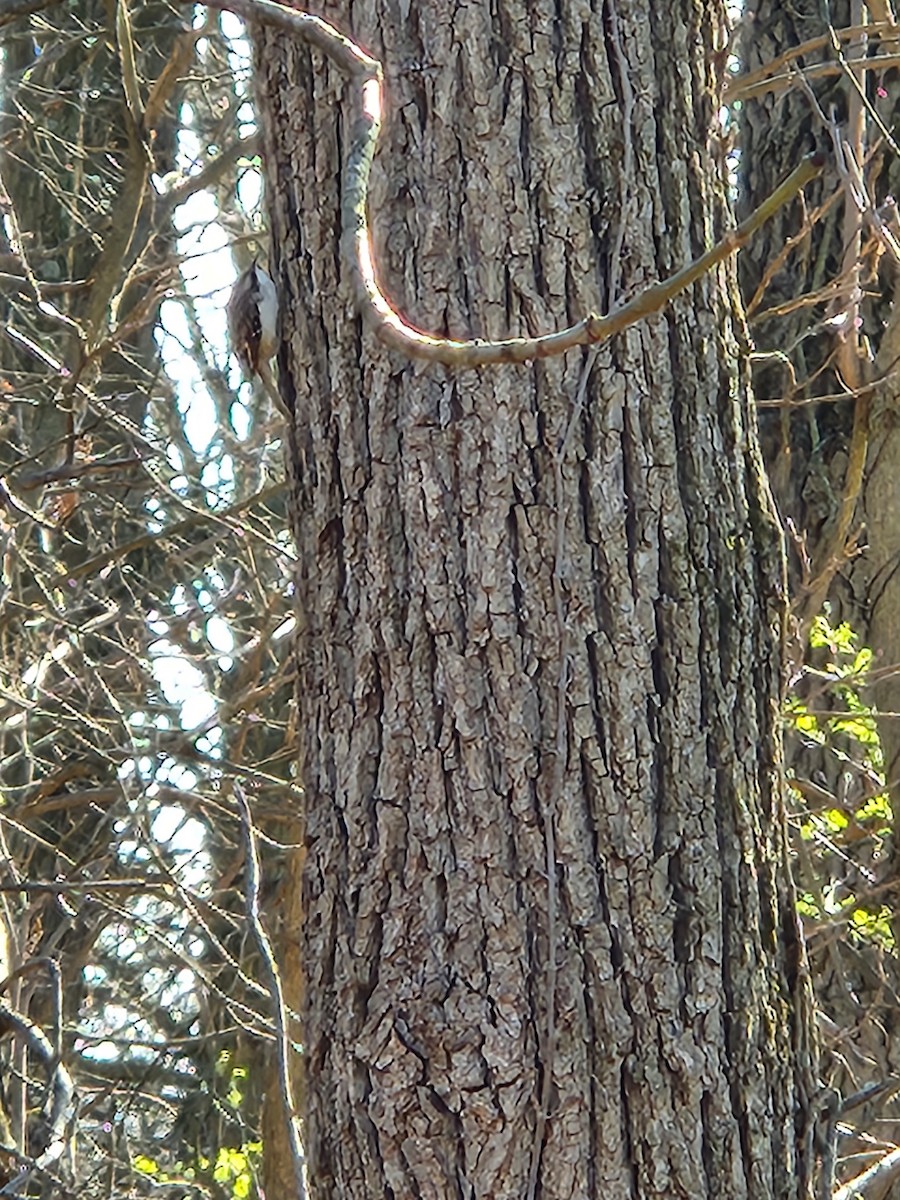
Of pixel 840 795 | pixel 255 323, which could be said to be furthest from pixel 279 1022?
pixel 840 795

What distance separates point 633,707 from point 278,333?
0.72m

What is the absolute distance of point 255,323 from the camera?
Answer: 8.60 ft

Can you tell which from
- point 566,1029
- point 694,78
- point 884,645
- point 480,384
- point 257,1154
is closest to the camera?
point 566,1029

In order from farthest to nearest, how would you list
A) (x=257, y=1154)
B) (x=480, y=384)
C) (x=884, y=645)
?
(x=257, y=1154) → (x=884, y=645) → (x=480, y=384)

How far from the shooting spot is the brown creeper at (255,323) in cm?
231

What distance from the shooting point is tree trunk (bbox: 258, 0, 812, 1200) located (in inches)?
75.9

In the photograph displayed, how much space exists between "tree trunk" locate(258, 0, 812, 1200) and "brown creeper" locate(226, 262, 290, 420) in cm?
12

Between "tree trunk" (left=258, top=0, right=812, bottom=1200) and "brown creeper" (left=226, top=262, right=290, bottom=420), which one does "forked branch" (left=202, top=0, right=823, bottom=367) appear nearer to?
"tree trunk" (left=258, top=0, right=812, bottom=1200)

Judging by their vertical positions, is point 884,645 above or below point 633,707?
below

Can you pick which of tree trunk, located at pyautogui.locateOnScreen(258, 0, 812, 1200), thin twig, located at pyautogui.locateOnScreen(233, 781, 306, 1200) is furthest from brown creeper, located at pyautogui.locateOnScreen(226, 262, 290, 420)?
thin twig, located at pyautogui.locateOnScreen(233, 781, 306, 1200)

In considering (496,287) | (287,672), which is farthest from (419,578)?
(287,672)

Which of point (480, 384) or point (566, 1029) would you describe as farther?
point (480, 384)

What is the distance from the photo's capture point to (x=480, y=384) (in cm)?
205

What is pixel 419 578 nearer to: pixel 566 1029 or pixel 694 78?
pixel 566 1029
